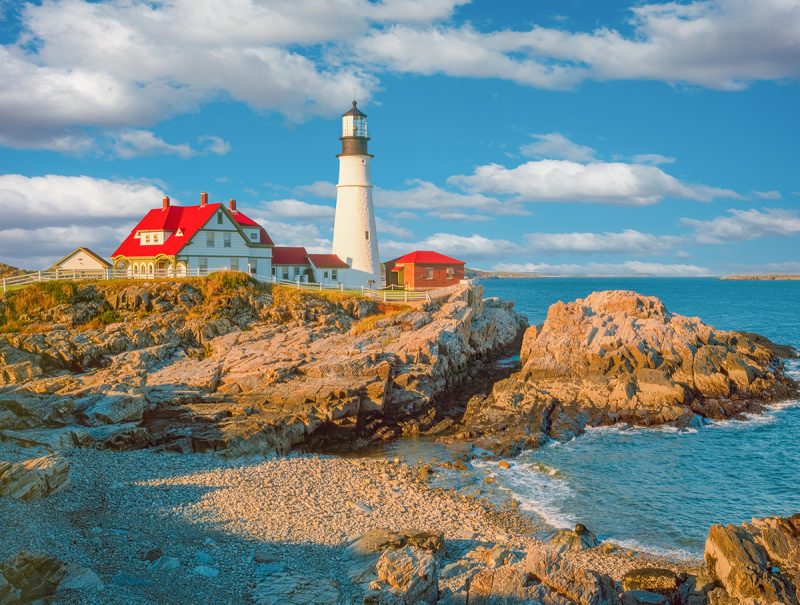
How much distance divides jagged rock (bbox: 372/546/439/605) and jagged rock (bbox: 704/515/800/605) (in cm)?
607

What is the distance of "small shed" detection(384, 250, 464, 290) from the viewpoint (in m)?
50.5

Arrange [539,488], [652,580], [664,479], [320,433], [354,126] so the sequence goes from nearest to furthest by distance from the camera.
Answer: [652,580] → [539,488] → [664,479] → [320,433] → [354,126]

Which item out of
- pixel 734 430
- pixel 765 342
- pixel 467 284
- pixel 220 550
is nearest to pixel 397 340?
pixel 467 284

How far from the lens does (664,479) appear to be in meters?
23.6

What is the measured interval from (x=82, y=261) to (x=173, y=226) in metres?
6.61

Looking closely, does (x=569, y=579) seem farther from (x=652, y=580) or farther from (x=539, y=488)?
(x=539, y=488)

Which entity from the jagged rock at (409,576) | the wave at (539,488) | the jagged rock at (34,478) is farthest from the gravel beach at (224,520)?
the wave at (539,488)

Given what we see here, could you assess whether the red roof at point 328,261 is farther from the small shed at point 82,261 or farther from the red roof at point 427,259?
the small shed at point 82,261

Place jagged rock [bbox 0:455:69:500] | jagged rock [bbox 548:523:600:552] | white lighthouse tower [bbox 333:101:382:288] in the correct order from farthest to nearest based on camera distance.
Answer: white lighthouse tower [bbox 333:101:382:288] < jagged rock [bbox 548:523:600:552] < jagged rock [bbox 0:455:69:500]

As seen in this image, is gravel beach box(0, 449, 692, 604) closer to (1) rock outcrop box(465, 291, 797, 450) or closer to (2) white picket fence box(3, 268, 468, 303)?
(1) rock outcrop box(465, 291, 797, 450)

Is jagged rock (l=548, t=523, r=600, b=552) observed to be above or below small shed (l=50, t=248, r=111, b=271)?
below

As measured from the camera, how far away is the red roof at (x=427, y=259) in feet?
166

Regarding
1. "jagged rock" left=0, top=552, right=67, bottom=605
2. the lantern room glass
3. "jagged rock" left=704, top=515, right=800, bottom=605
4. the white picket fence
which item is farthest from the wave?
the lantern room glass

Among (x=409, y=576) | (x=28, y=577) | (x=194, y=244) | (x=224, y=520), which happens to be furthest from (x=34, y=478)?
(x=194, y=244)
